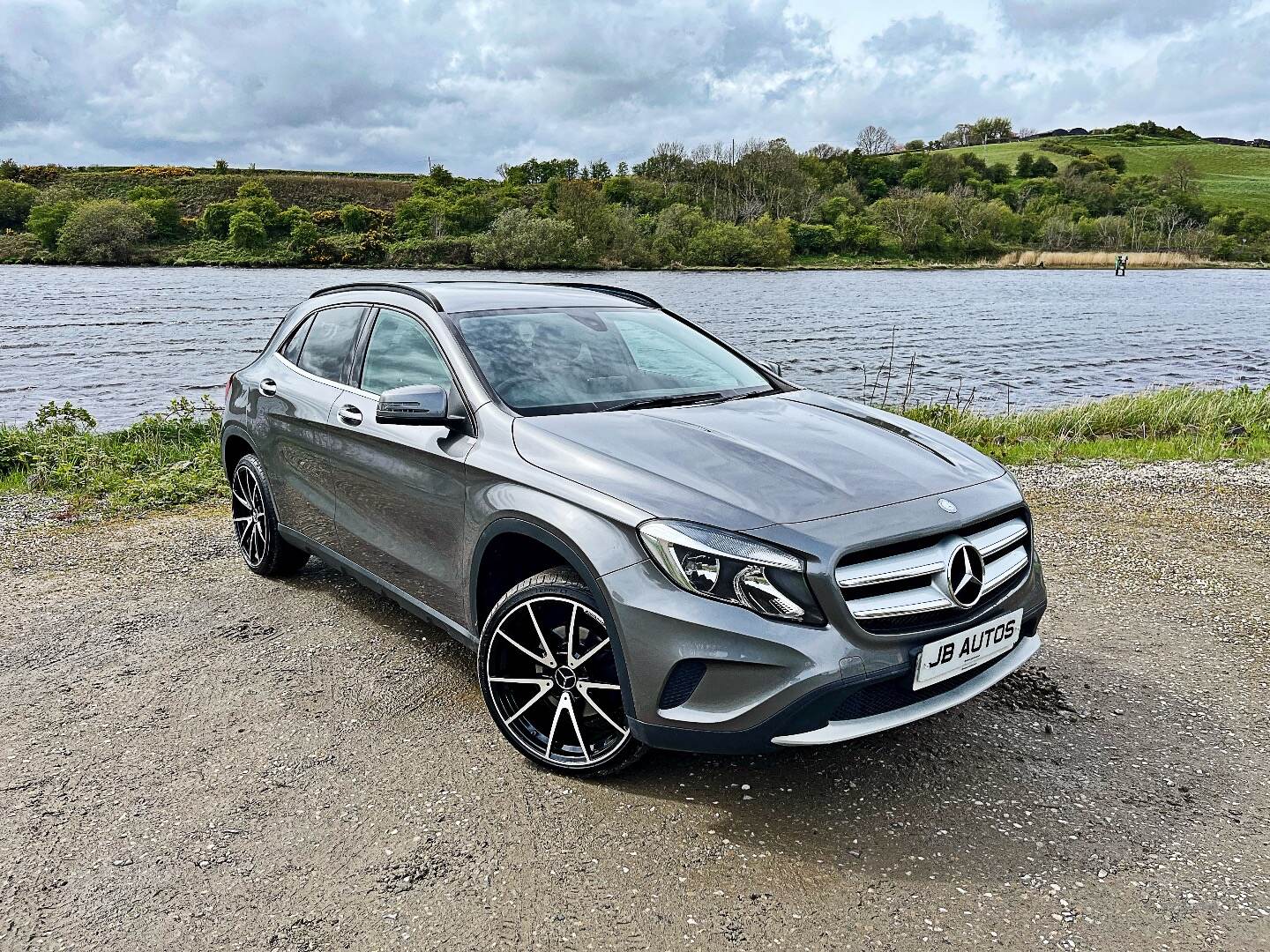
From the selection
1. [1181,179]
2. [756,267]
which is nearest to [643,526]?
[756,267]

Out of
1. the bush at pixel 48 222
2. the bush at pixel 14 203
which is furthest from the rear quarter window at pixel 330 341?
the bush at pixel 14 203

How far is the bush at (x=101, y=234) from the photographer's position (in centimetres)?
7694

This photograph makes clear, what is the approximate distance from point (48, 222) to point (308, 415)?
90568 millimetres

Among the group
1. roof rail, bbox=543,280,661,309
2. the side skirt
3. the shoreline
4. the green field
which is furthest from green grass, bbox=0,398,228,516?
the green field

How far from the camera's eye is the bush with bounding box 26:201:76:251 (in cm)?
7888

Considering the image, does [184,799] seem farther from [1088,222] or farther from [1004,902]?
[1088,222]

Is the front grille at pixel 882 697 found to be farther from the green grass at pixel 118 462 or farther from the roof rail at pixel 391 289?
the green grass at pixel 118 462

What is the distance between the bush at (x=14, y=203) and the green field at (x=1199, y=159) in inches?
4949

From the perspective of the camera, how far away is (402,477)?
12.9ft

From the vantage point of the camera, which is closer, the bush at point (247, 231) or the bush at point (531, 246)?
the bush at point (531, 246)

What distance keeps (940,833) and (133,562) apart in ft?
17.2

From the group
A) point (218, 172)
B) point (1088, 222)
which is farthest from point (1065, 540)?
point (218, 172)

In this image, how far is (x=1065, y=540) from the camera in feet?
21.0

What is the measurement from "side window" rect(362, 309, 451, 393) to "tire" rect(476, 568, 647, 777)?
1092mm
